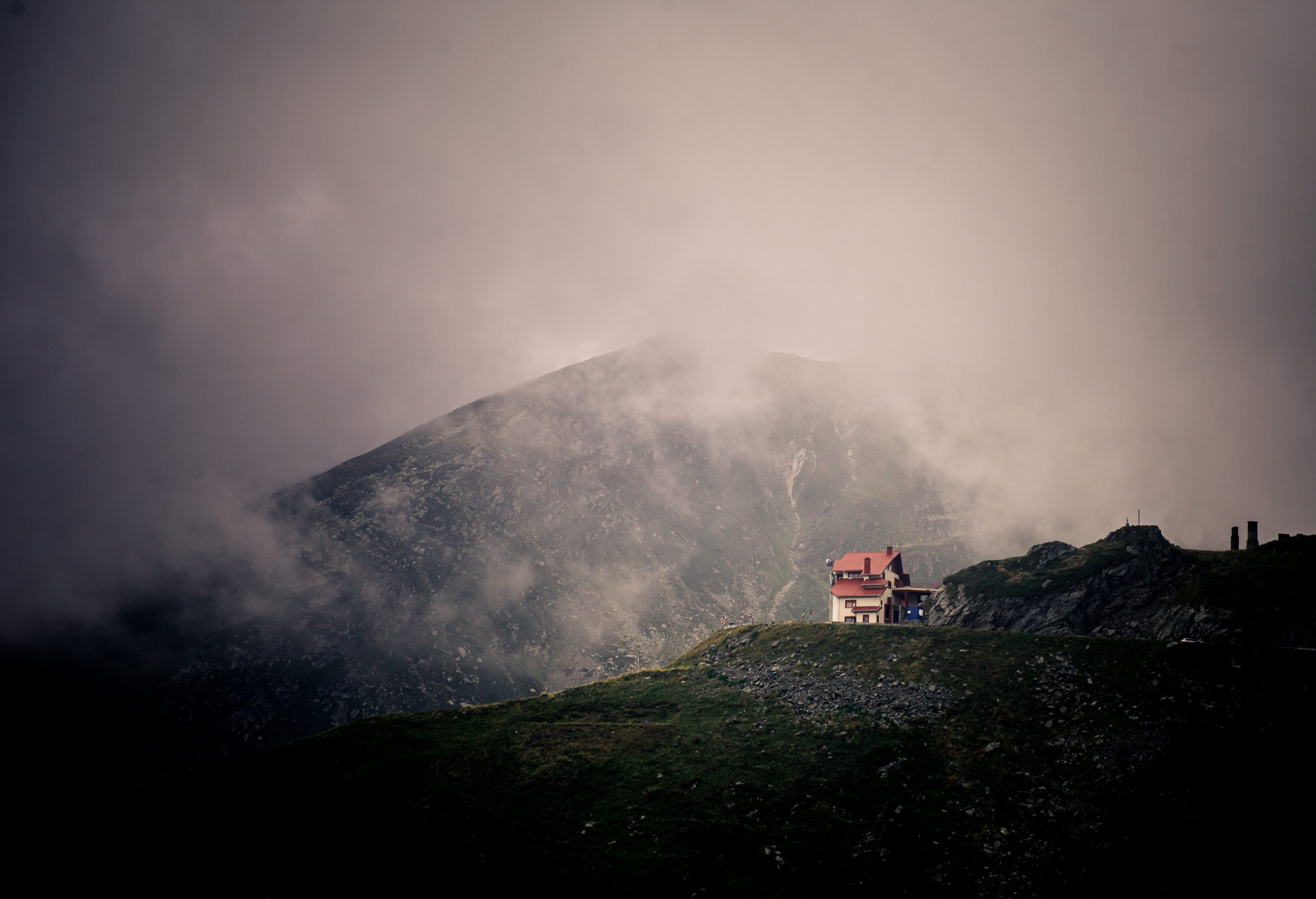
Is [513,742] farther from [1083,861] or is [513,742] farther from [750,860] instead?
[1083,861]

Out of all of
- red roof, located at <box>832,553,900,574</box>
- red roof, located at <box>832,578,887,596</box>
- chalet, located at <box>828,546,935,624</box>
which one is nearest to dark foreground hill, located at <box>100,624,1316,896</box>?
chalet, located at <box>828,546,935,624</box>

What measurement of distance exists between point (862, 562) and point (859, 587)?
14.3 feet

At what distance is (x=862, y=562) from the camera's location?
360ft

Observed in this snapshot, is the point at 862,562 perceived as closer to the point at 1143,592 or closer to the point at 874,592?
the point at 874,592

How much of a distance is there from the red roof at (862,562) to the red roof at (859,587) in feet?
5.02

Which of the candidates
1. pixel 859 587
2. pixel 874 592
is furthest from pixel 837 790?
pixel 859 587

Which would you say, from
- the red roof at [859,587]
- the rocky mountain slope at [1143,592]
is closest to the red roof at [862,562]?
the red roof at [859,587]

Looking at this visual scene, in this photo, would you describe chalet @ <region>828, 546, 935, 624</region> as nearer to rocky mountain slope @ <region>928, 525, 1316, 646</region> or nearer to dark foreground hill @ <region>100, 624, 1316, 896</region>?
rocky mountain slope @ <region>928, 525, 1316, 646</region>

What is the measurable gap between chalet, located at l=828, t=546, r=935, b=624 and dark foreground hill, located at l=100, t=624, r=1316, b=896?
35.2m

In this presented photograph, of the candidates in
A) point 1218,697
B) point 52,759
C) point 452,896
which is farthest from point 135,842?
point 52,759

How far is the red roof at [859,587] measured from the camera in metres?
106

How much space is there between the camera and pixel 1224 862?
38938 millimetres

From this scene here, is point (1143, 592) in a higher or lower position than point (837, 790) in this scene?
higher

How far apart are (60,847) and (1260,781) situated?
8339 centimetres
